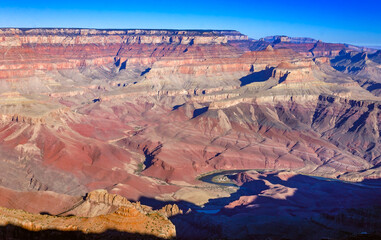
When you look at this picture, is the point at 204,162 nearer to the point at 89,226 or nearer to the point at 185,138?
the point at 185,138

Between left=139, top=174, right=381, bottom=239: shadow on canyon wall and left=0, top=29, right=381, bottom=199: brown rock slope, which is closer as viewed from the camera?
left=139, top=174, right=381, bottom=239: shadow on canyon wall

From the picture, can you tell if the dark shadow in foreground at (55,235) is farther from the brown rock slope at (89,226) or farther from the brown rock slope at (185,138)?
the brown rock slope at (185,138)

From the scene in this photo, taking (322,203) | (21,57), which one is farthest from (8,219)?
(21,57)

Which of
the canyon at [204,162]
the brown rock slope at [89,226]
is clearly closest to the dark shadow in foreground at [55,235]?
the brown rock slope at [89,226]

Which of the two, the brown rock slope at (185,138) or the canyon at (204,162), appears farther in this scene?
the brown rock slope at (185,138)

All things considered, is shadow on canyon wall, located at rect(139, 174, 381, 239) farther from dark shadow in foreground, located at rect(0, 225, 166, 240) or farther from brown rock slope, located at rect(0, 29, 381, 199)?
dark shadow in foreground, located at rect(0, 225, 166, 240)

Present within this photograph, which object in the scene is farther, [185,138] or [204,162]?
[185,138]

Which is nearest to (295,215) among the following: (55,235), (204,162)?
(55,235)

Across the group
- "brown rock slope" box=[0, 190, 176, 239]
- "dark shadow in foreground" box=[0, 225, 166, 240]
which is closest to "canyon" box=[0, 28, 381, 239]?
"brown rock slope" box=[0, 190, 176, 239]

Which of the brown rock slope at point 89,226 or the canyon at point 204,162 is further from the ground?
the brown rock slope at point 89,226
